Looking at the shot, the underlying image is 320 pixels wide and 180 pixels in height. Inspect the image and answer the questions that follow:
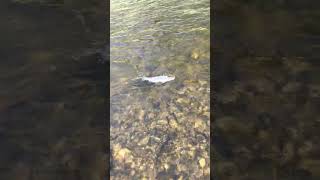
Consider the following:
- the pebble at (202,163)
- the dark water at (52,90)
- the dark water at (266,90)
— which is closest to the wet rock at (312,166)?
the dark water at (266,90)

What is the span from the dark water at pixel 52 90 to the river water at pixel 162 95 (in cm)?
7

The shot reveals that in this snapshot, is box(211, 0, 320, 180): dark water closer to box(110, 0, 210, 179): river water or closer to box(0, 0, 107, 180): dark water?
box(110, 0, 210, 179): river water

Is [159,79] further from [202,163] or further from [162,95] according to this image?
[202,163]

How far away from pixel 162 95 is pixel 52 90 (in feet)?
1.41

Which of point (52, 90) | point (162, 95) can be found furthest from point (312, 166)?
point (52, 90)

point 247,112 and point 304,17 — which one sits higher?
point 304,17

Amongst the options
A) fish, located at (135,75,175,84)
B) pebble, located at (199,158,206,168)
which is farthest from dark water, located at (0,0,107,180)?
pebble, located at (199,158,206,168)

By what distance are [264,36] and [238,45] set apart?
11 cm

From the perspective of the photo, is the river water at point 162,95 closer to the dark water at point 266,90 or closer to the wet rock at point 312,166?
the dark water at point 266,90

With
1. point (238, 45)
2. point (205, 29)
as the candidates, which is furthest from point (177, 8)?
point (238, 45)

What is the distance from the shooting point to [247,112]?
1888mm

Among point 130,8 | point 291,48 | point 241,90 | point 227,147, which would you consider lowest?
point 227,147

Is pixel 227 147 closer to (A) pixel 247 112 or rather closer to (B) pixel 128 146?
(A) pixel 247 112

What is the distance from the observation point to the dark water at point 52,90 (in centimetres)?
176
